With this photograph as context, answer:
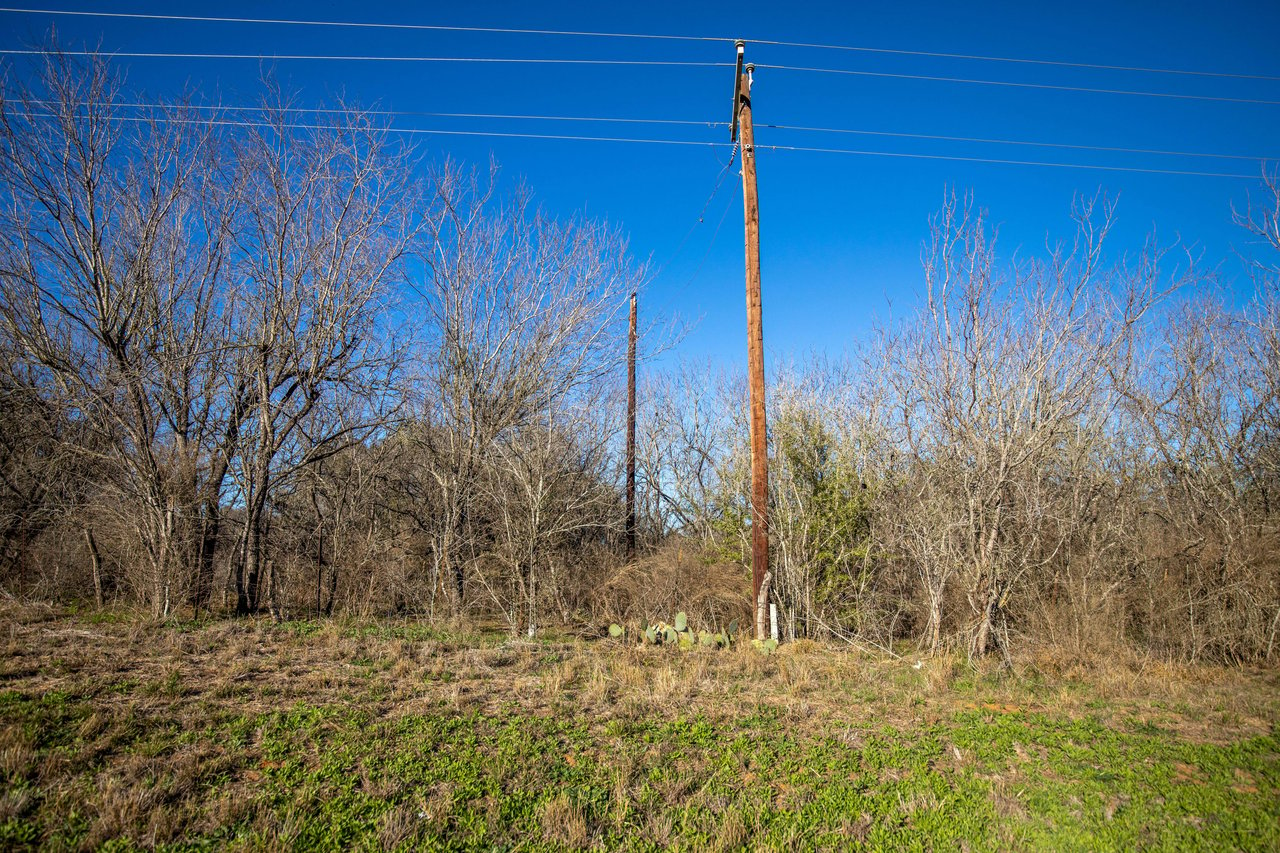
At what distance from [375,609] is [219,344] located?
18.4 feet

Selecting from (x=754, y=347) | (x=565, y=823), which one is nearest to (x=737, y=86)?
(x=754, y=347)

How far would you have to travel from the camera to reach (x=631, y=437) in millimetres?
16156

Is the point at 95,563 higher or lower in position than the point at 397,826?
higher

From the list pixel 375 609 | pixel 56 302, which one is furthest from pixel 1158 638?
pixel 56 302

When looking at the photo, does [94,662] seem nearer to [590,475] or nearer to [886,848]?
[886,848]

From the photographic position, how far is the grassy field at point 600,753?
3.91 meters

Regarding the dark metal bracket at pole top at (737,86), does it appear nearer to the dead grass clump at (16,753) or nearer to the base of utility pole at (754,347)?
the base of utility pole at (754,347)

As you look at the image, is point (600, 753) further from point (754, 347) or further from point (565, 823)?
point (754, 347)

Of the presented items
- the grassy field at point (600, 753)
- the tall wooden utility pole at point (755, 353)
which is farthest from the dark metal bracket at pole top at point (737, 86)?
the grassy field at point (600, 753)

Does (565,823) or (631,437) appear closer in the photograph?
(565,823)

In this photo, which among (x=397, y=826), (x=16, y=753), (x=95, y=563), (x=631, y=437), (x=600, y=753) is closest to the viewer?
(x=397, y=826)

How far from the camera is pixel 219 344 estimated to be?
11.4 metres

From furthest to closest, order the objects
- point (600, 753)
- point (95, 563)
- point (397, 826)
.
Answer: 1. point (95, 563)
2. point (600, 753)
3. point (397, 826)

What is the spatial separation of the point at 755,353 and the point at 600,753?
6562 mm
